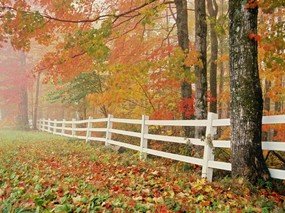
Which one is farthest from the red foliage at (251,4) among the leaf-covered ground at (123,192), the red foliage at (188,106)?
the red foliage at (188,106)

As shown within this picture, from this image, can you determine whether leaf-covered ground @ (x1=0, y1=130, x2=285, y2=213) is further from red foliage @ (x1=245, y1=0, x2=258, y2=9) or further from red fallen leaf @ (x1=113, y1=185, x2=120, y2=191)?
red foliage @ (x1=245, y1=0, x2=258, y2=9)

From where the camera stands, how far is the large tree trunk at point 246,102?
524 centimetres

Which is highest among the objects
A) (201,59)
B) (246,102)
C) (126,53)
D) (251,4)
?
(126,53)

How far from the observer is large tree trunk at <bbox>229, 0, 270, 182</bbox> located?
524 centimetres

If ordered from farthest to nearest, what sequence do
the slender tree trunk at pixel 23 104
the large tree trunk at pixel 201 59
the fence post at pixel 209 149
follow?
1. the slender tree trunk at pixel 23 104
2. the large tree trunk at pixel 201 59
3. the fence post at pixel 209 149

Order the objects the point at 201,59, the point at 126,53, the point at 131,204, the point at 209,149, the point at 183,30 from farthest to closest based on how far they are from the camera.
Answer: the point at 126,53 < the point at 183,30 < the point at 201,59 < the point at 209,149 < the point at 131,204

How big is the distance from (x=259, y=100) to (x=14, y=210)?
4122mm

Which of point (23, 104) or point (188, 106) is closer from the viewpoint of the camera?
point (188, 106)

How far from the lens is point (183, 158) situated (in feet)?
22.5

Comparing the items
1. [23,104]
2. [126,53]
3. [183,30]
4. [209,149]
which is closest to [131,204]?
[209,149]

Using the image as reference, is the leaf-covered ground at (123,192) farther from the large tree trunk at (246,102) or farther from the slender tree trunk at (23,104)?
the slender tree trunk at (23,104)

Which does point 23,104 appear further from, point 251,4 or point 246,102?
point 251,4

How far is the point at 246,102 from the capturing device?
530 centimetres

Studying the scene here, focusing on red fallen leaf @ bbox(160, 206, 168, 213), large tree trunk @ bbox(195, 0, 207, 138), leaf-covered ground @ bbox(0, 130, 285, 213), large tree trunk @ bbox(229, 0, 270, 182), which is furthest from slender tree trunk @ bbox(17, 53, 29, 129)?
red fallen leaf @ bbox(160, 206, 168, 213)
